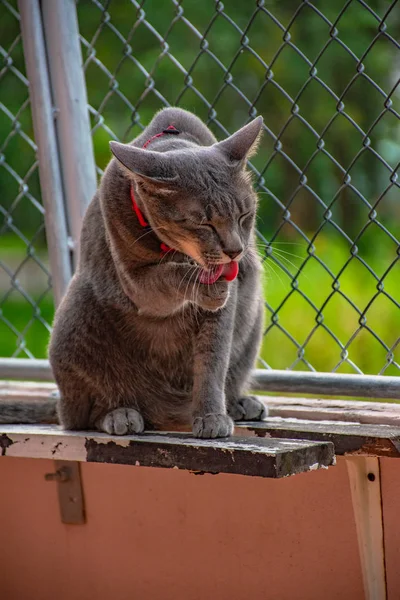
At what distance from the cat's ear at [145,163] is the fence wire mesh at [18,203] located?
84 cm

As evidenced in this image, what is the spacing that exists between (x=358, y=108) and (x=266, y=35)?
2.19 ft

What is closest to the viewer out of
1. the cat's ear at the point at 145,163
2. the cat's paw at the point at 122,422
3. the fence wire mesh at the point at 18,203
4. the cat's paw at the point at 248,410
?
the cat's ear at the point at 145,163

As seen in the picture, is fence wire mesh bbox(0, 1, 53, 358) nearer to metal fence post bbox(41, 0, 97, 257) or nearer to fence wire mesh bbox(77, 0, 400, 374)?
metal fence post bbox(41, 0, 97, 257)

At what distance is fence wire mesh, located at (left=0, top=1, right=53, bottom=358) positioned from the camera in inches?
104

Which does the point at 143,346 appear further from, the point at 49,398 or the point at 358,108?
the point at 358,108

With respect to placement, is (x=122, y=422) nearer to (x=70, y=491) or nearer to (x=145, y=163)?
(x=70, y=491)

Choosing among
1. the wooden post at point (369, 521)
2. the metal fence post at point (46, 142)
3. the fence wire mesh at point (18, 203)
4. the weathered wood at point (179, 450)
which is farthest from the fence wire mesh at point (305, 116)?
the weathered wood at point (179, 450)

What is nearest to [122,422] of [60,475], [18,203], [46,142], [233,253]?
[60,475]

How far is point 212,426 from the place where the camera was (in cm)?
187

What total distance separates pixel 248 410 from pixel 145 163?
0.72 meters

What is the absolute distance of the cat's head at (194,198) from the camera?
173cm

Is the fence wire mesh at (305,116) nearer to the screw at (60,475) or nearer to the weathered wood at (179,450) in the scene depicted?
the screw at (60,475)

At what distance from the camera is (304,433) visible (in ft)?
6.07

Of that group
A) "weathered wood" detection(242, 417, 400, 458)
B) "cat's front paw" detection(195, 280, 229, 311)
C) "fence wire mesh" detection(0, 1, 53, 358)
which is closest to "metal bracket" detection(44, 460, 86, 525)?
"fence wire mesh" detection(0, 1, 53, 358)
